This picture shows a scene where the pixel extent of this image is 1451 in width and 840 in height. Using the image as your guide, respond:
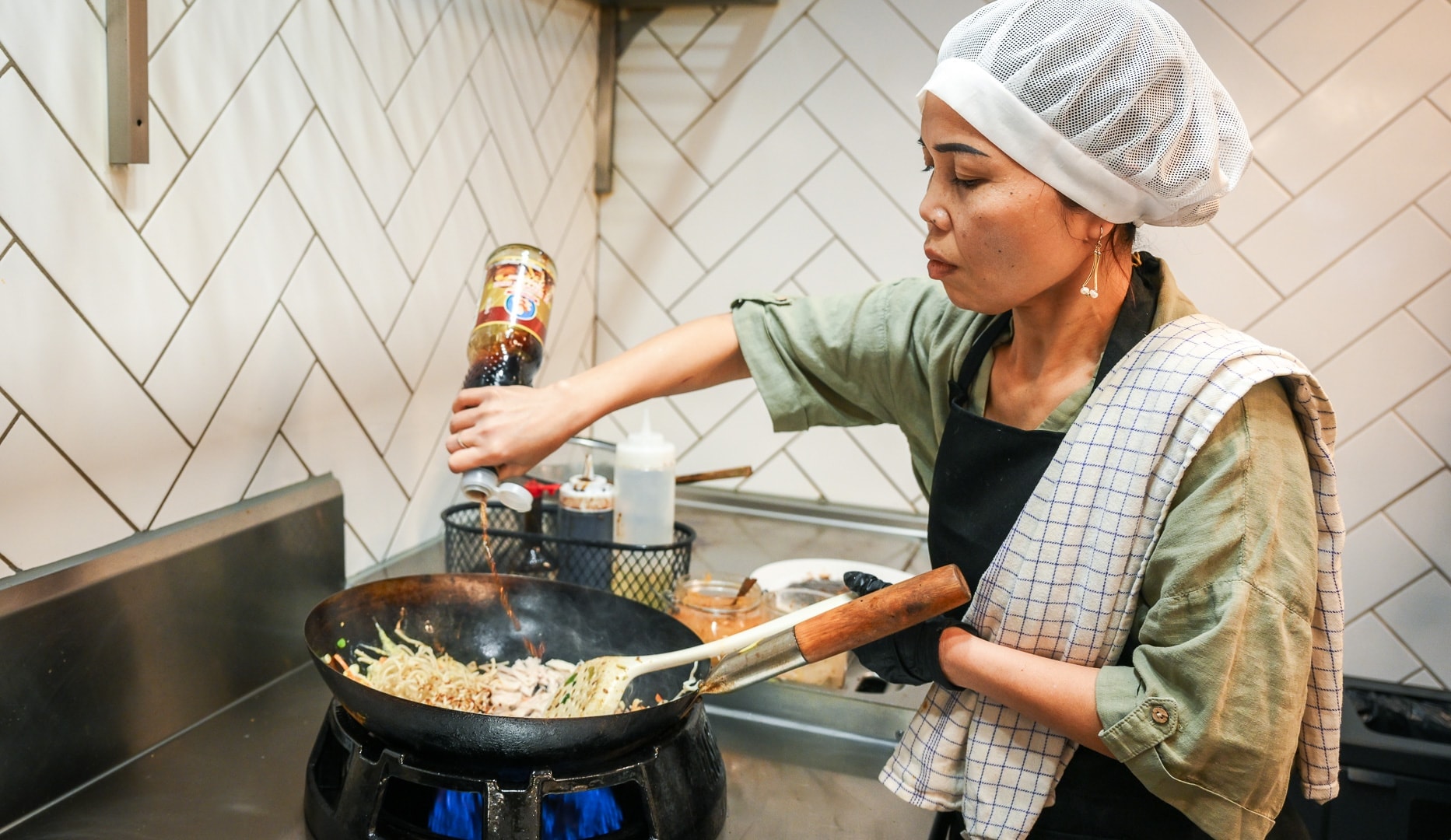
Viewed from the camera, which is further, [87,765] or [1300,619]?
[87,765]

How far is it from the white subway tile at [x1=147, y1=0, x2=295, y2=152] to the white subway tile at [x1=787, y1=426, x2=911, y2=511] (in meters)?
1.17

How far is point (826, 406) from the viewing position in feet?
4.07

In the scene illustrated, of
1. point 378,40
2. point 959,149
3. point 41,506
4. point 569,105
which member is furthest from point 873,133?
point 41,506

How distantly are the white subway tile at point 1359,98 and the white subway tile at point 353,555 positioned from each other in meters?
1.57

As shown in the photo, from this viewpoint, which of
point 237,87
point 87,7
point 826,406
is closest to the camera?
point 87,7

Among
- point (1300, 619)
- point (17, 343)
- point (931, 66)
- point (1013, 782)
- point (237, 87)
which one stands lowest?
point (1013, 782)

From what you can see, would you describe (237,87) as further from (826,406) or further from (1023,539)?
(1023,539)

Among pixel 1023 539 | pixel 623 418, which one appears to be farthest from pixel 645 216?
pixel 1023 539

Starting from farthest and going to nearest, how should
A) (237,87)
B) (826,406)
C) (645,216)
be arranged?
(645,216) < (826,406) < (237,87)

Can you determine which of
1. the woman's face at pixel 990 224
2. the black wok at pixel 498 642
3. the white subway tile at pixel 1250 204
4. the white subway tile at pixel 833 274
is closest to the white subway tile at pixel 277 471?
the black wok at pixel 498 642

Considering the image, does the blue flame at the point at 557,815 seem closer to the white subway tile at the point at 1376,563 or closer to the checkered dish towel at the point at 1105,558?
the checkered dish towel at the point at 1105,558

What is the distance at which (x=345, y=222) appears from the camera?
1310 mm

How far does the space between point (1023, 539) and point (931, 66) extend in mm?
1150

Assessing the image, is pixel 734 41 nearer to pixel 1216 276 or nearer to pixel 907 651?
pixel 1216 276
